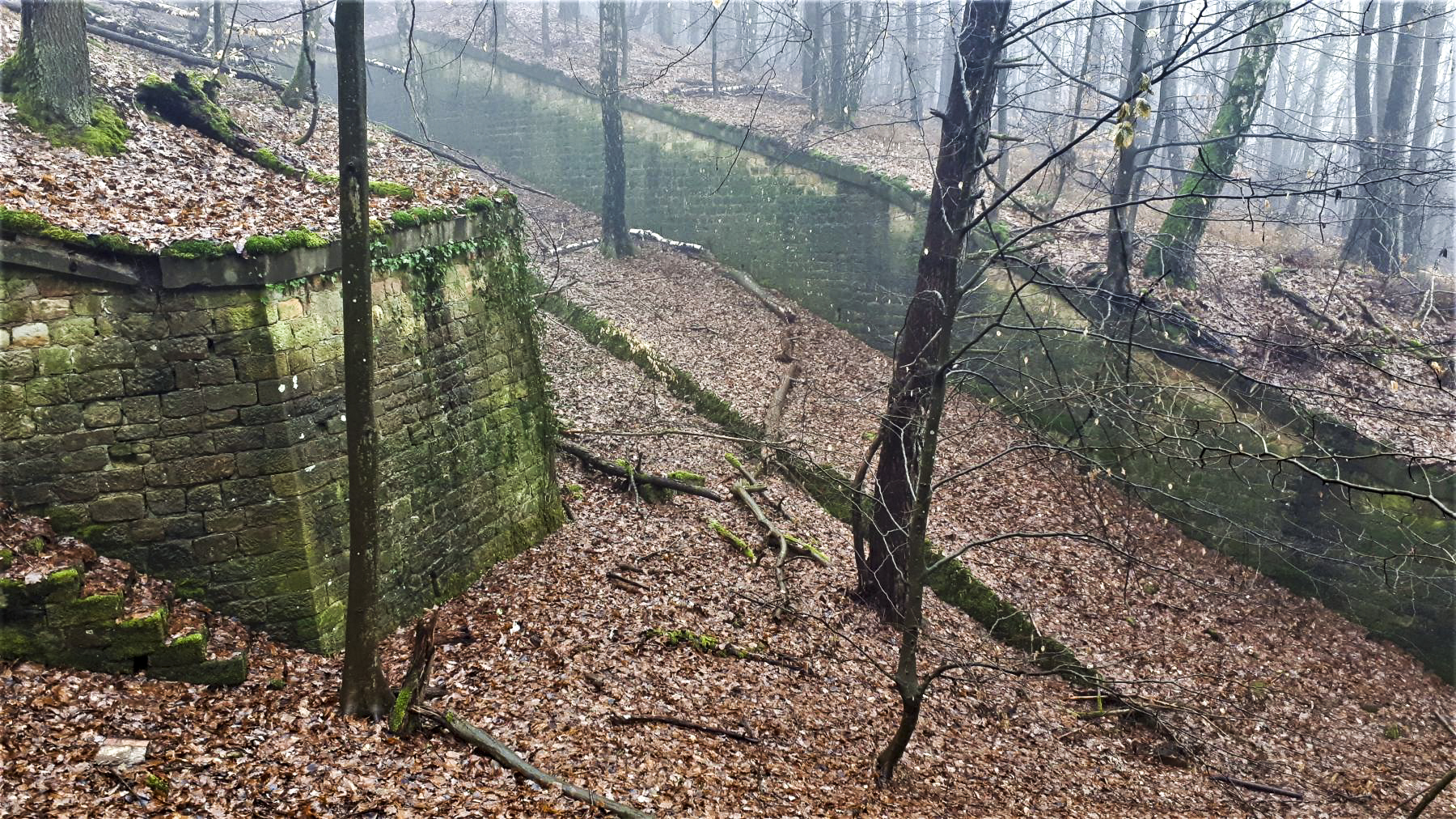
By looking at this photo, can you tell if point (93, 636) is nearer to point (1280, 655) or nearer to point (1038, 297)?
point (1280, 655)

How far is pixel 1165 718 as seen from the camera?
303 inches

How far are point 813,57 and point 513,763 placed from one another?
19.8 metres

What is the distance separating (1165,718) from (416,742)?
21.3 ft

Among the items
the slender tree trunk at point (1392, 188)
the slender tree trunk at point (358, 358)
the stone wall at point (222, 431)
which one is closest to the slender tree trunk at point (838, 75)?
the slender tree trunk at point (1392, 188)

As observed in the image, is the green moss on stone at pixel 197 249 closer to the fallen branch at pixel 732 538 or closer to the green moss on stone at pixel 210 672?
the green moss on stone at pixel 210 672

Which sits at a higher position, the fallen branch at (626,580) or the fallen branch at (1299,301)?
the fallen branch at (1299,301)

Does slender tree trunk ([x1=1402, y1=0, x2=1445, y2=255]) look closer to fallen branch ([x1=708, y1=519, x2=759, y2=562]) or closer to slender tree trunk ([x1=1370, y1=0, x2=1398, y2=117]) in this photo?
slender tree trunk ([x1=1370, y1=0, x2=1398, y2=117])

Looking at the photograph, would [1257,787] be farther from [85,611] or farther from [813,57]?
[813,57]

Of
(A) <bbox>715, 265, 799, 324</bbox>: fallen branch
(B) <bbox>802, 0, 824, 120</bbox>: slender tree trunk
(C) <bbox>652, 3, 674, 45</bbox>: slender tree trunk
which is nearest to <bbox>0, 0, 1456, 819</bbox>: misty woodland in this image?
(A) <bbox>715, 265, 799, 324</bbox>: fallen branch

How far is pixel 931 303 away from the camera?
769 centimetres

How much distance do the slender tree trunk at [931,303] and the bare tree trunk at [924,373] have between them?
0.04 feet

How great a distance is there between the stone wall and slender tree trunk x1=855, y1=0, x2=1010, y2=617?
163 inches

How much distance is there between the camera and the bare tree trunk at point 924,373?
577 centimetres

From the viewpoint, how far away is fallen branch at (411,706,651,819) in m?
5.00
